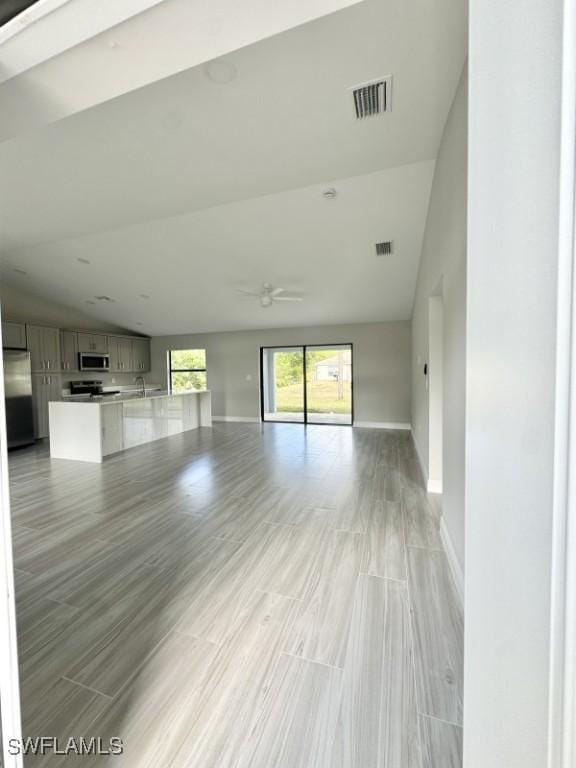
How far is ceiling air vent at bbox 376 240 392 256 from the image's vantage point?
4.28 m

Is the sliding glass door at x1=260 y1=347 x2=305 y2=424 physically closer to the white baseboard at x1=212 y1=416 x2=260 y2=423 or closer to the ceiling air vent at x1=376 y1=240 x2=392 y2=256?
the white baseboard at x1=212 y1=416 x2=260 y2=423

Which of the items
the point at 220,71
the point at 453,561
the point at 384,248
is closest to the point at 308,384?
the point at 384,248

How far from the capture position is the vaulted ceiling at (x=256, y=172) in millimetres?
1752

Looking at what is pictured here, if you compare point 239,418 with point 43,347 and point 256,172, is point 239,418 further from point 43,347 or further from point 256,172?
point 256,172

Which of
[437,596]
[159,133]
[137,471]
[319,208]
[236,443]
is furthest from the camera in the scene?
[236,443]

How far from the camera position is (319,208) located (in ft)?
11.9

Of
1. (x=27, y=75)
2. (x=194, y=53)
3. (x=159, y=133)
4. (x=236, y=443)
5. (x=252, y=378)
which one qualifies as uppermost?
(x=159, y=133)

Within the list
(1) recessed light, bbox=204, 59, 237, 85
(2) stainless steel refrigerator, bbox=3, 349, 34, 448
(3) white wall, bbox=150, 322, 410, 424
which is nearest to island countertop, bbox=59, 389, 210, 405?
(2) stainless steel refrigerator, bbox=3, 349, 34, 448

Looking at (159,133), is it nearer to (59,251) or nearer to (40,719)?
(40,719)

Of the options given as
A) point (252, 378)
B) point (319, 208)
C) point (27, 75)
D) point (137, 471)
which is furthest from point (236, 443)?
point (27, 75)

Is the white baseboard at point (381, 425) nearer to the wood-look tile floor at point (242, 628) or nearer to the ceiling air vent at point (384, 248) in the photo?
the ceiling air vent at point (384, 248)

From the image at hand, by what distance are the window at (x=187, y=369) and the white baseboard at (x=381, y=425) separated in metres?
4.38

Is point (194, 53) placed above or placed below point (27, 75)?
above

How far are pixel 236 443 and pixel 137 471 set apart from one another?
6.31 ft
